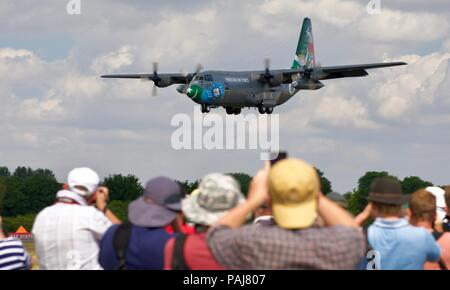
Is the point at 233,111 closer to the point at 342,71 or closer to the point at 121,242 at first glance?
the point at 342,71

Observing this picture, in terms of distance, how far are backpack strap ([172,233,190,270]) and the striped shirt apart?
6.21 feet

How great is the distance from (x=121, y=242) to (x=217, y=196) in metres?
1.10

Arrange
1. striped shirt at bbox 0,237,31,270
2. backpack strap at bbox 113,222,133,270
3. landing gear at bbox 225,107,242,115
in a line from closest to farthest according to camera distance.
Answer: backpack strap at bbox 113,222,133,270
striped shirt at bbox 0,237,31,270
landing gear at bbox 225,107,242,115

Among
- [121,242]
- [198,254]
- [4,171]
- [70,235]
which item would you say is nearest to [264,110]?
[70,235]

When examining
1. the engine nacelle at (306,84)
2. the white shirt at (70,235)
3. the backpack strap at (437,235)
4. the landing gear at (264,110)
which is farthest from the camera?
the landing gear at (264,110)

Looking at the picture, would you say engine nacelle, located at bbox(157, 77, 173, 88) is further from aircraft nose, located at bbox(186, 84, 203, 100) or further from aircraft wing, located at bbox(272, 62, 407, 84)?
aircraft nose, located at bbox(186, 84, 203, 100)

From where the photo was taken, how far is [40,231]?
9609mm

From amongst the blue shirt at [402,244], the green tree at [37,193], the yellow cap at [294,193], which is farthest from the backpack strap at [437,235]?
the green tree at [37,193]

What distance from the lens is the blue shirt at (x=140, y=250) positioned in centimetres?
848

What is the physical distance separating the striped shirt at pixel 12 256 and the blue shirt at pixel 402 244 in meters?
3.09

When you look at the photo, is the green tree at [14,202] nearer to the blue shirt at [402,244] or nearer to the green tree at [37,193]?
the green tree at [37,193]

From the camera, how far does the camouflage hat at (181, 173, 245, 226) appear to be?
26.2ft

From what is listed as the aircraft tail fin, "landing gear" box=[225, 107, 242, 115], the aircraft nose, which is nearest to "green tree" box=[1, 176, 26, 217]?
the aircraft tail fin
